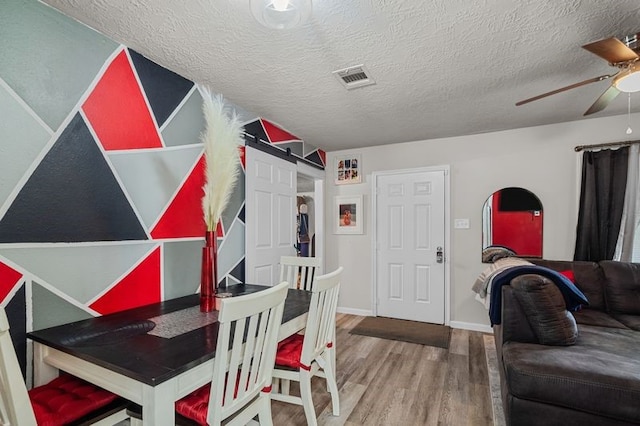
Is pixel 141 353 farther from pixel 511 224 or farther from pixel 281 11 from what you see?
pixel 511 224

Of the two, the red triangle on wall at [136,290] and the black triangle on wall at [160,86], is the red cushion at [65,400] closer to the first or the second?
the red triangle on wall at [136,290]

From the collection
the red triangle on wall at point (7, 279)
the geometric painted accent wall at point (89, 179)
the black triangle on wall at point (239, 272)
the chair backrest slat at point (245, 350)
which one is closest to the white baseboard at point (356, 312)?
the black triangle on wall at point (239, 272)

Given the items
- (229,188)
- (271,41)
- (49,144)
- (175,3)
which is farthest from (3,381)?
(271,41)

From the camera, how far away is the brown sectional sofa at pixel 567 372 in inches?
58.3

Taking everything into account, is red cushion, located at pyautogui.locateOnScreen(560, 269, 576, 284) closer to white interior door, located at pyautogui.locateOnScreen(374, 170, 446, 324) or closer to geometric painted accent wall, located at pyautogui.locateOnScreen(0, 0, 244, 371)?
white interior door, located at pyautogui.locateOnScreen(374, 170, 446, 324)

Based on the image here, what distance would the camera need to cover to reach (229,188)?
1.92 m

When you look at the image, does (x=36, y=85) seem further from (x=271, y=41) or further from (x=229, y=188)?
(x=271, y=41)

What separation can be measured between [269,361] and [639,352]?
7.09 ft

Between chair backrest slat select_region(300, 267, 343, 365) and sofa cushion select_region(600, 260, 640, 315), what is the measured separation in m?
2.53

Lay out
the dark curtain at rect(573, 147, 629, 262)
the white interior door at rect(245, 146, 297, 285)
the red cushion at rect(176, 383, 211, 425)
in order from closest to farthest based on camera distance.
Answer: the red cushion at rect(176, 383, 211, 425) → the white interior door at rect(245, 146, 297, 285) → the dark curtain at rect(573, 147, 629, 262)

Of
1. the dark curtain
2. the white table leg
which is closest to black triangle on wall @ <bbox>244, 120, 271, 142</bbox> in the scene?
the white table leg

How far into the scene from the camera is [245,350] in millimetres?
1244

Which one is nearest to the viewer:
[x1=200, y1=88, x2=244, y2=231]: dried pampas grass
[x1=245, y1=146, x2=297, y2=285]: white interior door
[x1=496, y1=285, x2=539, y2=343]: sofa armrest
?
[x1=200, y1=88, x2=244, y2=231]: dried pampas grass

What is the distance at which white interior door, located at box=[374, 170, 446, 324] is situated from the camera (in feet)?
12.8
